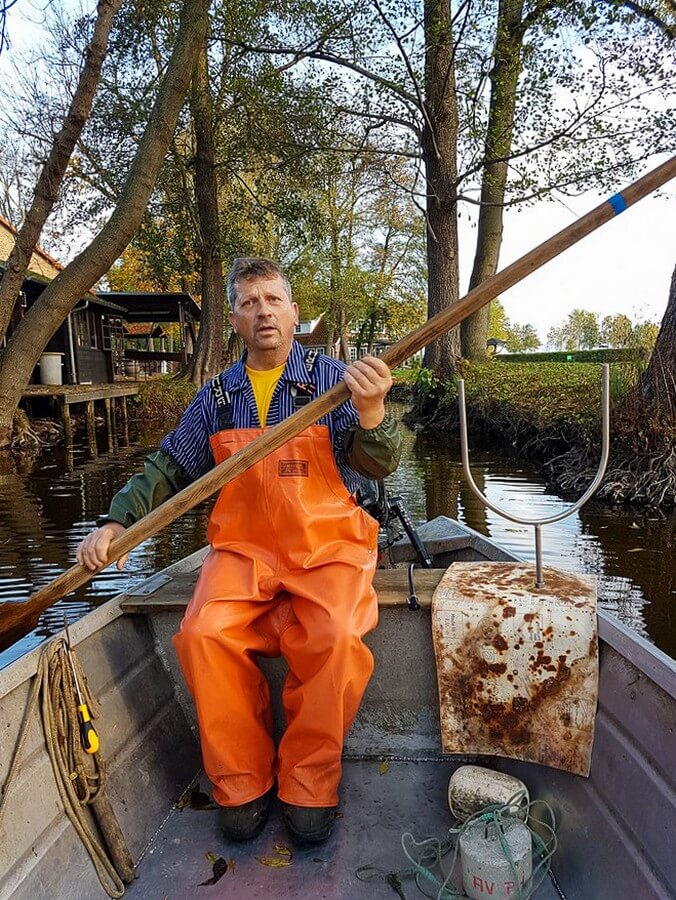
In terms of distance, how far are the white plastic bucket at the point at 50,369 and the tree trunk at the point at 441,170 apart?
28.9 ft

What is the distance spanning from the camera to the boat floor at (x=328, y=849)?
2.04 meters

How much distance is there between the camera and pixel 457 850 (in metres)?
2.09

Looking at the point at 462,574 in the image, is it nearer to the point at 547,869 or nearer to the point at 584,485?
the point at 547,869

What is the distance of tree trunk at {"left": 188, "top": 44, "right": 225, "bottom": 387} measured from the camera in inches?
668

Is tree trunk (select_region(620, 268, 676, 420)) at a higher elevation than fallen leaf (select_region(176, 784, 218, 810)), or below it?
higher

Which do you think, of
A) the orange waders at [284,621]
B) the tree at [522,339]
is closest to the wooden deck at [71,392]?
the orange waders at [284,621]

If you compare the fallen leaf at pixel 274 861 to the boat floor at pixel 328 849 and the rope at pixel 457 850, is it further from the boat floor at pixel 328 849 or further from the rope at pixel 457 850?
the rope at pixel 457 850

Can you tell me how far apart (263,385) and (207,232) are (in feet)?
55.3

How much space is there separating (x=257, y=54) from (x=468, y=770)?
17.2 m

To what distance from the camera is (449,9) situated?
14141 millimetres

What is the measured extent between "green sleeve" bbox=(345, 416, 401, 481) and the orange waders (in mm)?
106

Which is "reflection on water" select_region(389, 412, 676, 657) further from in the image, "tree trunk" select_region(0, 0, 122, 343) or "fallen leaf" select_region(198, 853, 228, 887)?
"tree trunk" select_region(0, 0, 122, 343)

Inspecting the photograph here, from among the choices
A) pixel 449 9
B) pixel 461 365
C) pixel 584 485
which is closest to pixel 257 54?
pixel 449 9

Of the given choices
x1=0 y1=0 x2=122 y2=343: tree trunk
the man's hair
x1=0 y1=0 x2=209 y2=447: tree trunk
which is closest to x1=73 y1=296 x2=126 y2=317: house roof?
x1=0 y1=0 x2=122 y2=343: tree trunk
